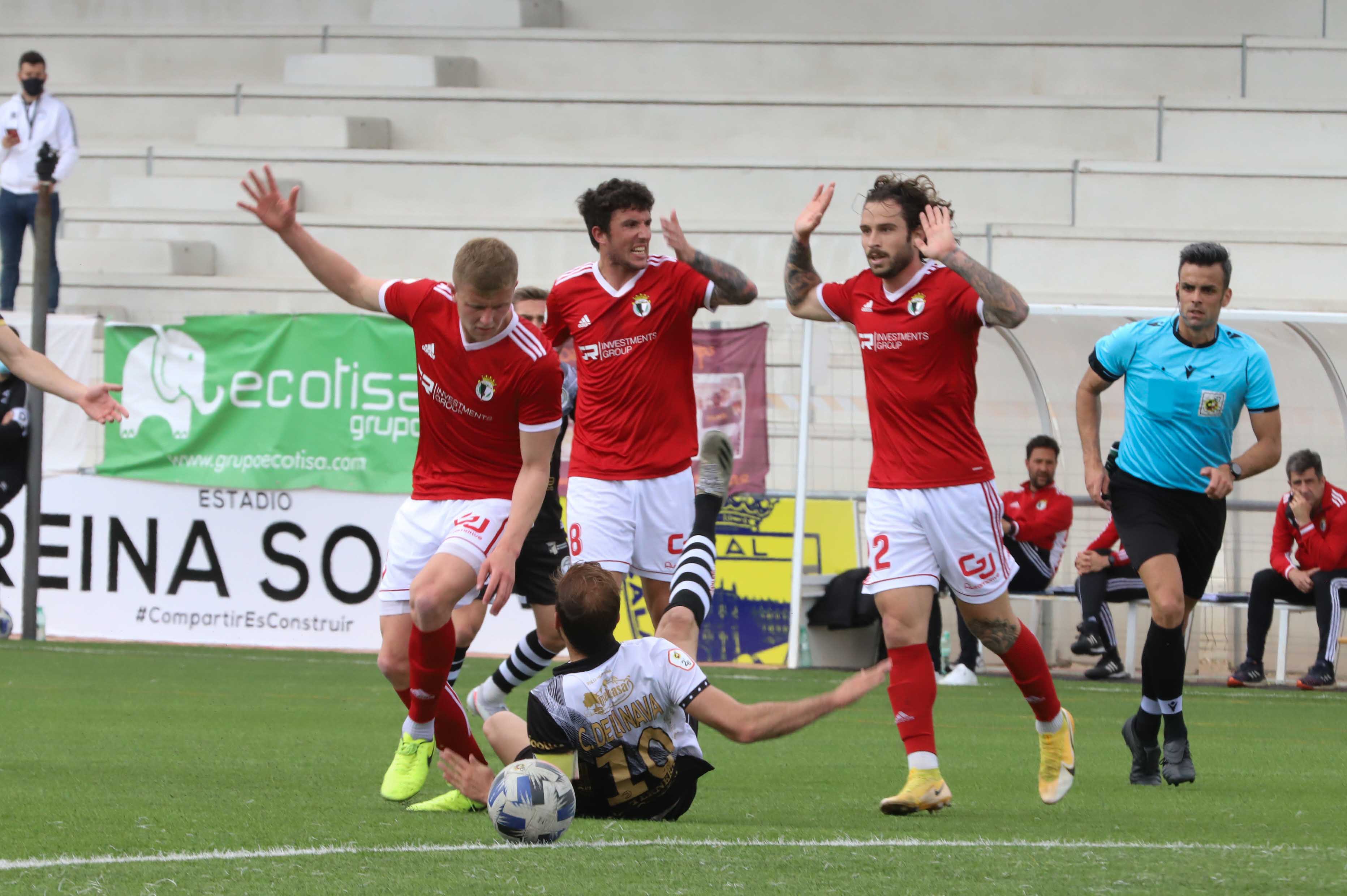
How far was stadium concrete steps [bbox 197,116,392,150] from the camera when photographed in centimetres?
1964

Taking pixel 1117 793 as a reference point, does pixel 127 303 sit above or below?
above

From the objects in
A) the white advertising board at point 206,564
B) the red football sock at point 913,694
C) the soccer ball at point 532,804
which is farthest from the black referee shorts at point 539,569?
the white advertising board at point 206,564

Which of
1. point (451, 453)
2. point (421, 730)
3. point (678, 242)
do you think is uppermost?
point (678, 242)

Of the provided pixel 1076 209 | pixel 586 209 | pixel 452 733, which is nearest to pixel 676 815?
pixel 452 733

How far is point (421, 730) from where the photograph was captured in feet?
19.7

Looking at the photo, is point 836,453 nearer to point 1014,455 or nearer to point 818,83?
point 1014,455

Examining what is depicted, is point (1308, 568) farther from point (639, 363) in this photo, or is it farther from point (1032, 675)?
point (639, 363)

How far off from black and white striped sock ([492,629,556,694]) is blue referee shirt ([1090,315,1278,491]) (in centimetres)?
256

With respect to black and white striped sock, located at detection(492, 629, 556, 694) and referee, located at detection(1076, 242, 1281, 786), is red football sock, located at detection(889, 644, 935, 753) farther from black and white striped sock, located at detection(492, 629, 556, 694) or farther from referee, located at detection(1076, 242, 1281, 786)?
black and white striped sock, located at detection(492, 629, 556, 694)

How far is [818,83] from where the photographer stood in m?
19.9

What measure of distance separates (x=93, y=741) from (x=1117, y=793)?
4227 millimetres

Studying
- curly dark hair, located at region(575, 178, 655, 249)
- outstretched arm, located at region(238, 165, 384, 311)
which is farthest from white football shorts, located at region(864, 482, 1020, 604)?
outstretched arm, located at region(238, 165, 384, 311)

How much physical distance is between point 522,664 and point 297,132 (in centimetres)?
1338

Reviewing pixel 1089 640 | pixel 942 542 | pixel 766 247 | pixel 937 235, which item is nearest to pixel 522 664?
pixel 942 542
